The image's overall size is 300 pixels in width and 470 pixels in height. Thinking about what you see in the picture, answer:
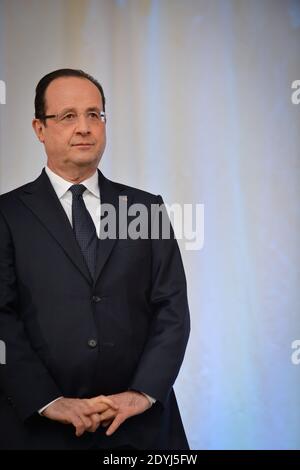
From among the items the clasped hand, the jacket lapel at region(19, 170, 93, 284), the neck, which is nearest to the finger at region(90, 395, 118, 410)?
the clasped hand

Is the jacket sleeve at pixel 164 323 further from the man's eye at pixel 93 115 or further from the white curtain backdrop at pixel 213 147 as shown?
the white curtain backdrop at pixel 213 147

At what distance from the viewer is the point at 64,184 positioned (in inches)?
84.7

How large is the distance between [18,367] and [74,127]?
0.67m

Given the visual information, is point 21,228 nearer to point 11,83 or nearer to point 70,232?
point 70,232

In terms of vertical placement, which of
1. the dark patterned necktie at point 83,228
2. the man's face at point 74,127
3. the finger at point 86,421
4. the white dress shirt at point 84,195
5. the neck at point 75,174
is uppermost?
the man's face at point 74,127

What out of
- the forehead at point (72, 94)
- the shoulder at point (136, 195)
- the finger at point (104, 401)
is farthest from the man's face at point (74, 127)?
the finger at point (104, 401)

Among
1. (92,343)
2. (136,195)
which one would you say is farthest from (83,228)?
(92,343)

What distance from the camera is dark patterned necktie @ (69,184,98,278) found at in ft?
6.78

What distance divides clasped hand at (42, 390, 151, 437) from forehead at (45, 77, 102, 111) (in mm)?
797

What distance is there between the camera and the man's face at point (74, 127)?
211 centimetres

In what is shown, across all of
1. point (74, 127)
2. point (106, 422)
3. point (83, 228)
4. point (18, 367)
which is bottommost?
point (106, 422)

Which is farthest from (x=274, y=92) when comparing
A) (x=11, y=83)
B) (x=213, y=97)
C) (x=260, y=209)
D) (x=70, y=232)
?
(x=70, y=232)

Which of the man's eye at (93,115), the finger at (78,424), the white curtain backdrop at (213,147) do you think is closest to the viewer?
the finger at (78,424)

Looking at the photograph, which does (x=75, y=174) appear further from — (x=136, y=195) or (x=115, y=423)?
(x=115, y=423)
